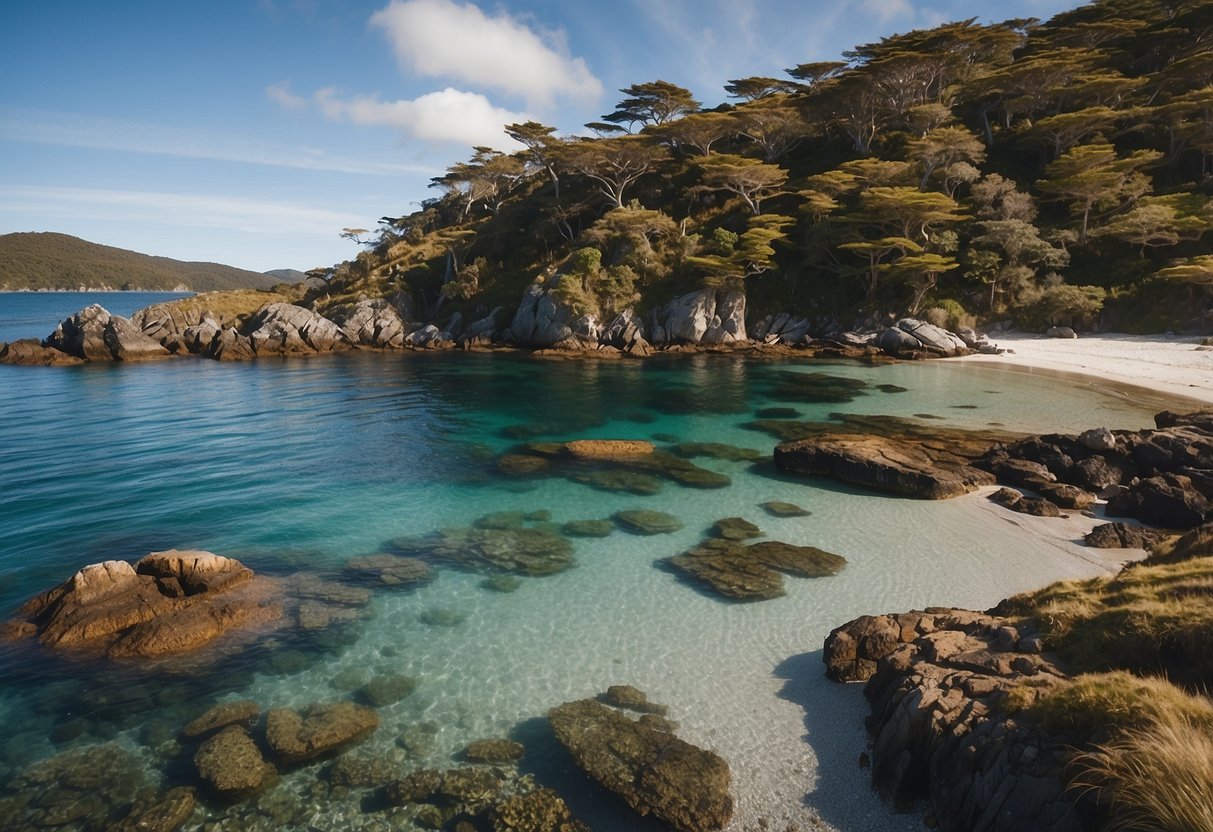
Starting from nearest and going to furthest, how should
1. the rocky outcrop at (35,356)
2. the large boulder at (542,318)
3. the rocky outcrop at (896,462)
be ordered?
the rocky outcrop at (896,462) < the rocky outcrop at (35,356) < the large boulder at (542,318)

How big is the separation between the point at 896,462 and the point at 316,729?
16727 millimetres

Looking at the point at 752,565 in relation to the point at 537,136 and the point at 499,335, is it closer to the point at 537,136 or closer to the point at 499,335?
the point at 499,335

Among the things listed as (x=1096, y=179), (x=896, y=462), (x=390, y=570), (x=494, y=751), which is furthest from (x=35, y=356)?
(x=1096, y=179)

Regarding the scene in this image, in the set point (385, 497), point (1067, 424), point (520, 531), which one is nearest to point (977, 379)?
point (1067, 424)

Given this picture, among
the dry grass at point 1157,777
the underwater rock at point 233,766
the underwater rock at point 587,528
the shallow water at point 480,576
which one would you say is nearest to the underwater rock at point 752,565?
the shallow water at point 480,576

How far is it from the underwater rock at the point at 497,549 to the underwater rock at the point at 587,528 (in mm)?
420

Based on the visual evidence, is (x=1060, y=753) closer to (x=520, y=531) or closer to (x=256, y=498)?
(x=520, y=531)

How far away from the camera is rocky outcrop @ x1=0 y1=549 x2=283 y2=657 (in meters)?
9.98

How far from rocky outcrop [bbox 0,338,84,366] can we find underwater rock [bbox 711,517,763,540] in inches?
2292

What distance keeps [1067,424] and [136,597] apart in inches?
1217

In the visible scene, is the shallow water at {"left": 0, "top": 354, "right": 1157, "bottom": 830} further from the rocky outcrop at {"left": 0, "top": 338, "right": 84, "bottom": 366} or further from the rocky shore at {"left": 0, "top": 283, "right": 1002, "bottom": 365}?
the rocky outcrop at {"left": 0, "top": 338, "right": 84, "bottom": 366}

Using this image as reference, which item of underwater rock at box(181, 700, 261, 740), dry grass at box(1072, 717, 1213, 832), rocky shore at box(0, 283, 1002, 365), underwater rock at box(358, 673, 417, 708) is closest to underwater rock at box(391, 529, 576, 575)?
underwater rock at box(358, 673, 417, 708)

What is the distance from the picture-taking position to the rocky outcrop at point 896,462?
55.0 feet

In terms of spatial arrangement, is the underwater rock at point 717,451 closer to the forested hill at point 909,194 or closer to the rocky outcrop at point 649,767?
the rocky outcrop at point 649,767
